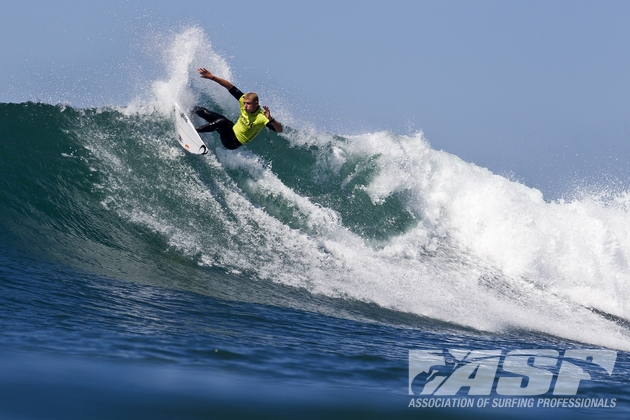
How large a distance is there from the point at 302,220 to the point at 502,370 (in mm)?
5431

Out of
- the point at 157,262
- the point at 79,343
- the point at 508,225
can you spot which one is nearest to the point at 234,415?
the point at 79,343

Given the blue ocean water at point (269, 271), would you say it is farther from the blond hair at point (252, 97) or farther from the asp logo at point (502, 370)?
the blond hair at point (252, 97)

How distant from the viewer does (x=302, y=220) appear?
33.3 ft

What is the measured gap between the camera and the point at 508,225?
1283 centimetres

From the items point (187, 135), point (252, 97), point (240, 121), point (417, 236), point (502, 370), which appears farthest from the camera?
point (417, 236)

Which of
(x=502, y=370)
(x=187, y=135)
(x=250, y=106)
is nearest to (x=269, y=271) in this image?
(x=250, y=106)

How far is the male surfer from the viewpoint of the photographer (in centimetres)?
900

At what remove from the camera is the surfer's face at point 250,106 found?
351 inches

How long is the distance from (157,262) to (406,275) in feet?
11.6

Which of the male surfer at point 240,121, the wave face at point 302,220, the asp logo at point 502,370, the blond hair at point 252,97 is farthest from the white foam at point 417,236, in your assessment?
the blond hair at point 252,97

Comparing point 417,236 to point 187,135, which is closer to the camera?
point 187,135

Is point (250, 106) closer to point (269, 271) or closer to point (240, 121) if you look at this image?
point (240, 121)

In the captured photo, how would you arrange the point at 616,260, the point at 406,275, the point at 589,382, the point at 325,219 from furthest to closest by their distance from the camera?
1. the point at 616,260
2. the point at 325,219
3. the point at 406,275
4. the point at 589,382

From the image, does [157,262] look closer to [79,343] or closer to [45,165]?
[45,165]
